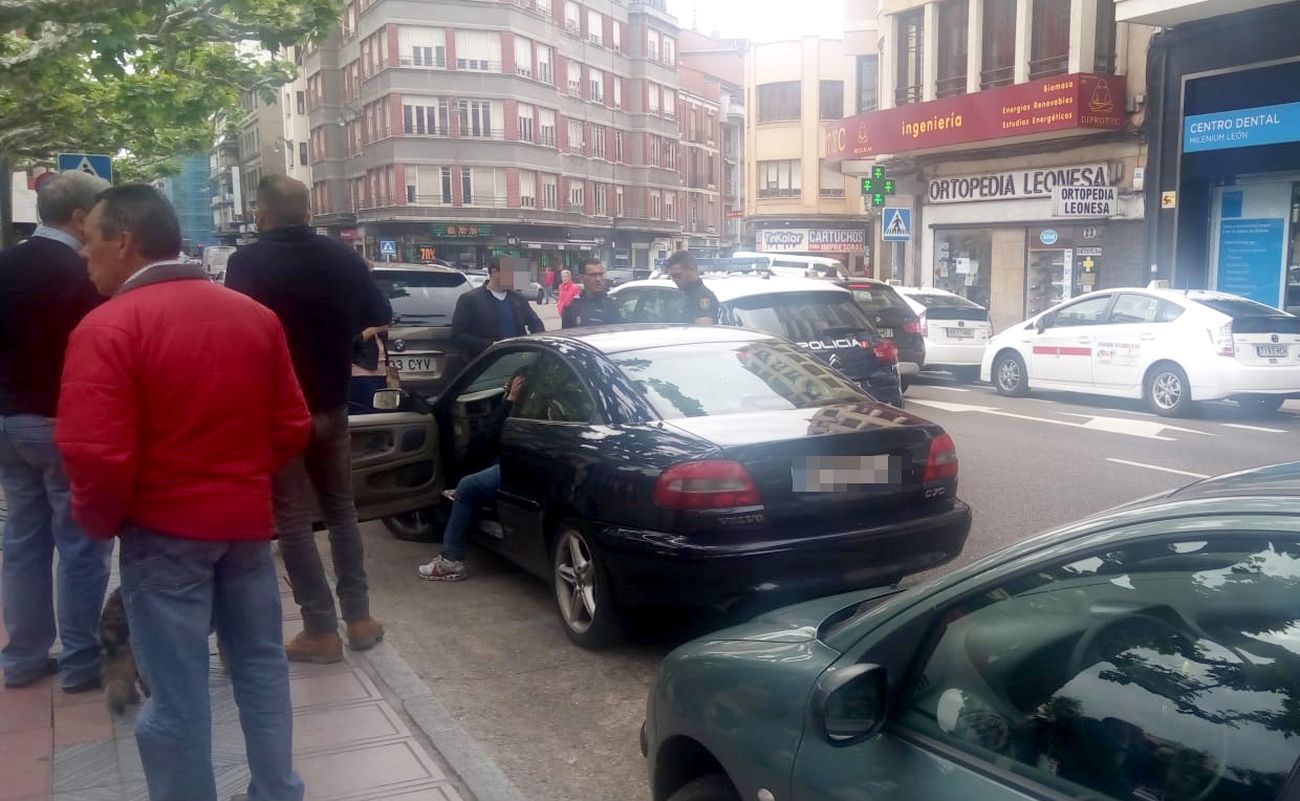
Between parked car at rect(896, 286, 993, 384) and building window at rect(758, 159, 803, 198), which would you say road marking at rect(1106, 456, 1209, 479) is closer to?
parked car at rect(896, 286, 993, 384)

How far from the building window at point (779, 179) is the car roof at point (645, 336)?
4523 centimetres

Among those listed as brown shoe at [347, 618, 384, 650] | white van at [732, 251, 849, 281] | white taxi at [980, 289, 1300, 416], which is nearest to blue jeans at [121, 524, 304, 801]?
brown shoe at [347, 618, 384, 650]

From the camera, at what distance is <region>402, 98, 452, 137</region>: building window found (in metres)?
54.2

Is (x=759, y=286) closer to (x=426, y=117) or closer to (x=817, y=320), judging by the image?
(x=817, y=320)

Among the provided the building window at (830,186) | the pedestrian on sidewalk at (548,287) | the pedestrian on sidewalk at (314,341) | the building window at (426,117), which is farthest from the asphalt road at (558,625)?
the building window at (426,117)

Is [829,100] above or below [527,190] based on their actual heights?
above

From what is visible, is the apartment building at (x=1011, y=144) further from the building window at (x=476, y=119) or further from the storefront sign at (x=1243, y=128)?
the building window at (x=476, y=119)

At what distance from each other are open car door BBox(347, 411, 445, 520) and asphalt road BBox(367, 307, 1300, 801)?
0.53m

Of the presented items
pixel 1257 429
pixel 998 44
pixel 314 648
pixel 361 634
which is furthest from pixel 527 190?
pixel 314 648

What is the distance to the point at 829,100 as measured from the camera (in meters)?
49.9

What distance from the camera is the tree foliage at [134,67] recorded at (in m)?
8.84

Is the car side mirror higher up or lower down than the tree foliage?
lower down

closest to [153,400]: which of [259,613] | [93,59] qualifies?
[259,613]

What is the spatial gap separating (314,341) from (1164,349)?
11.3 meters
